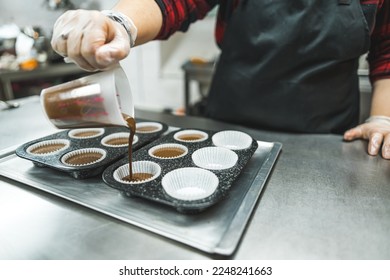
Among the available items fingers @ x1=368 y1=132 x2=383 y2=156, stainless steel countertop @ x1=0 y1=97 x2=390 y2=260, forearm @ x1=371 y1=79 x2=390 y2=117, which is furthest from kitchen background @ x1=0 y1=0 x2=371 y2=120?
stainless steel countertop @ x1=0 y1=97 x2=390 y2=260

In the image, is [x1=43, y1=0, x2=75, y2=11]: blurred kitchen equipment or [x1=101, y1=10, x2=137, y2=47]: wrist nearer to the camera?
[x1=101, y1=10, x2=137, y2=47]: wrist

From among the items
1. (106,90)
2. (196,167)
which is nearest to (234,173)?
(196,167)

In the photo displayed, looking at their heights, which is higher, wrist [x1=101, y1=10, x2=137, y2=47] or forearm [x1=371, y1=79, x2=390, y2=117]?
wrist [x1=101, y1=10, x2=137, y2=47]

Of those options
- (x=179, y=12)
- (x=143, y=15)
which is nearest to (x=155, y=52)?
(x=179, y=12)

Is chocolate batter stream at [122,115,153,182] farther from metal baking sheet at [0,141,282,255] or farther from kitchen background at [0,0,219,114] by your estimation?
kitchen background at [0,0,219,114]

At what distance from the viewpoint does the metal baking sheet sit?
672mm

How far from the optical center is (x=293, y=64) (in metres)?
1.27

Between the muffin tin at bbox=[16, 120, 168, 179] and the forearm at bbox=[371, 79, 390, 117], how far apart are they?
102 centimetres

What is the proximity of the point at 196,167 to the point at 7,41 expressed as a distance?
343cm

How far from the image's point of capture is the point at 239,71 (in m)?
1.39

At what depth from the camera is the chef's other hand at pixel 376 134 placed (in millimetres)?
1141

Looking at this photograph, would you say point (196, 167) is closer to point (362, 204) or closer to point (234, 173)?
point (234, 173)

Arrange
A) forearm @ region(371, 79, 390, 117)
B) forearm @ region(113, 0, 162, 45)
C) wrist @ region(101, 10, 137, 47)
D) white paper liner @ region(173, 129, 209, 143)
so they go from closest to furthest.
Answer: wrist @ region(101, 10, 137, 47)
forearm @ region(113, 0, 162, 45)
white paper liner @ region(173, 129, 209, 143)
forearm @ region(371, 79, 390, 117)
